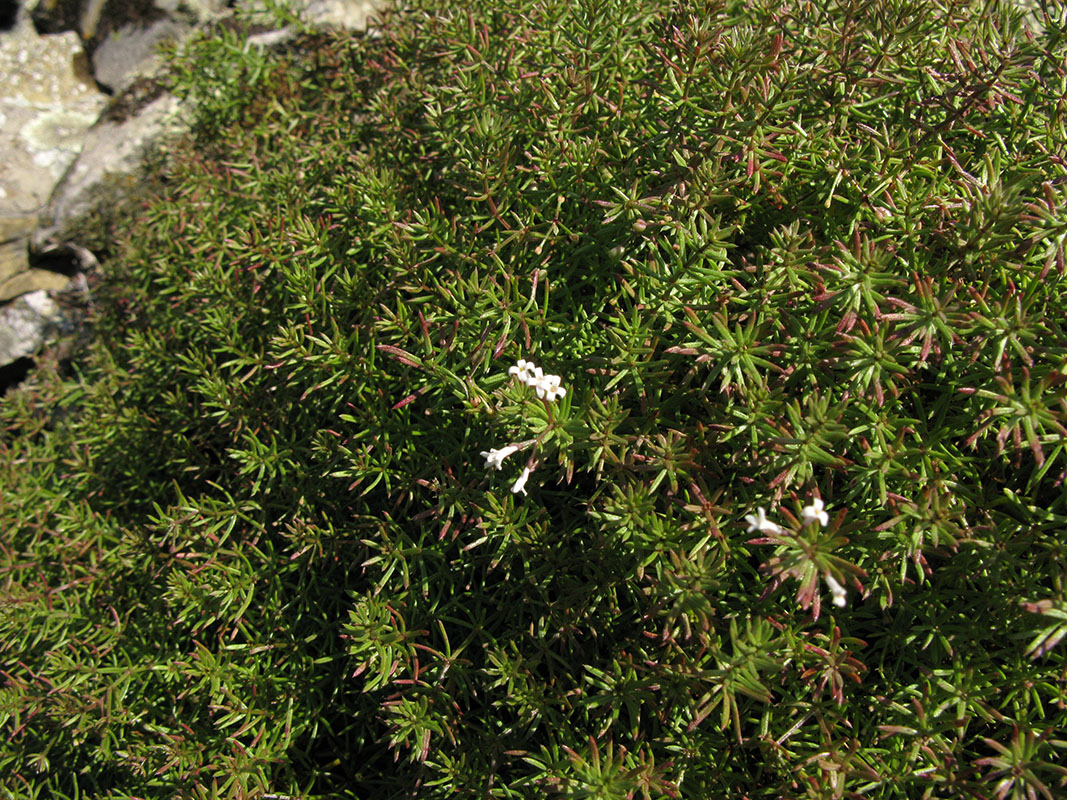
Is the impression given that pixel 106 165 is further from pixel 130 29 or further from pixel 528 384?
pixel 528 384

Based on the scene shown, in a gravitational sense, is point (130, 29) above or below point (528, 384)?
above

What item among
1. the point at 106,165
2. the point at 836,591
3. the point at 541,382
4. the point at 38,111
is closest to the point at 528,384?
the point at 541,382

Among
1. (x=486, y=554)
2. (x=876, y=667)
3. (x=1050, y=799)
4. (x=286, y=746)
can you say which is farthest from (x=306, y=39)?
(x=1050, y=799)

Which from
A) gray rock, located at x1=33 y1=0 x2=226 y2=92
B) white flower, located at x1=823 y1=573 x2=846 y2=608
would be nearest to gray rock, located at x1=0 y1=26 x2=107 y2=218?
gray rock, located at x1=33 y1=0 x2=226 y2=92

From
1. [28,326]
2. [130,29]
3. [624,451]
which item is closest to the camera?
[624,451]

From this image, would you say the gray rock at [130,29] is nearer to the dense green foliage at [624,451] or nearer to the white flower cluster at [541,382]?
the dense green foliage at [624,451]

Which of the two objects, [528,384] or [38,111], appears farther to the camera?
[38,111]

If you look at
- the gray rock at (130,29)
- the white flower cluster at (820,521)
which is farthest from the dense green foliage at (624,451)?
the gray rock at (130,29)

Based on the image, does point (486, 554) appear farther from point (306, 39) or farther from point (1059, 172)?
point (306, 39)

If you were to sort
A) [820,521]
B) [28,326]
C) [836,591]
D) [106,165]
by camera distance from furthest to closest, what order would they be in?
[106,165], [28,326], [820,521], [836,591]
